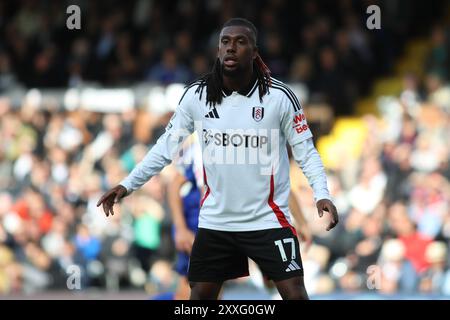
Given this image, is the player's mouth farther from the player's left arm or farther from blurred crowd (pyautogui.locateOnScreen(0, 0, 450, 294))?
blurred crowd (pyautogui.locateOnScreen(0, 0, 450, 294))

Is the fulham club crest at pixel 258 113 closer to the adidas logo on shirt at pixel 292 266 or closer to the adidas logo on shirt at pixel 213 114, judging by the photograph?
the adidas logo on shirt at pixel 213 114

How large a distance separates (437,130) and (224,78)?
7983 mm

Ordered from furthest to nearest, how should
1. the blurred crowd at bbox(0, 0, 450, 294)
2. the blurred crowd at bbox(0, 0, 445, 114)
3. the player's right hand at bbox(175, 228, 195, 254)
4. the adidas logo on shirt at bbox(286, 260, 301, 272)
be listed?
the blurred crowd at bbox(0, 0, 445, 114)
the blurred crowd at bbox(0, 0, 450, 294)
the player's right hand at bbox(175, 228, 195, 254)
the adidas logo on shirt at bbox(286, 260, 301, 272)

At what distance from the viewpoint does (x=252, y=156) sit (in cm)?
736

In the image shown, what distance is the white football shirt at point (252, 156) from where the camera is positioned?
7352mm

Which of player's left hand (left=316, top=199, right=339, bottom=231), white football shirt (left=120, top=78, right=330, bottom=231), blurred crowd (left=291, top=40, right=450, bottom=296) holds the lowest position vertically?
blurred crowd (left=291, top=40, right=450, bottom=296)

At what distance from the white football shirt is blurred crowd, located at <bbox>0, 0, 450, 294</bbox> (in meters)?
6.36

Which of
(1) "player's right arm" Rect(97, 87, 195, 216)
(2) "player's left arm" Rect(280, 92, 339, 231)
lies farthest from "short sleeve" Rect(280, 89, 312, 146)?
(1) "player's right arm" Rect(97, 87, 195, 216)

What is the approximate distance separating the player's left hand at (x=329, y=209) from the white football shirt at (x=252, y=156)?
152 millimetres

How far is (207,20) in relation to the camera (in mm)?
19750

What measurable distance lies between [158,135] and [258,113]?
9.25m

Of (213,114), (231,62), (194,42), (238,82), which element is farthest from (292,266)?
(194,42)

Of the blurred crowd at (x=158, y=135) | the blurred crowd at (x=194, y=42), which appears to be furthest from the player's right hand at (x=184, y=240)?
the blurred crowd at (x=194, y=42)

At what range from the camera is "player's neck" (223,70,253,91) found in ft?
24.3
